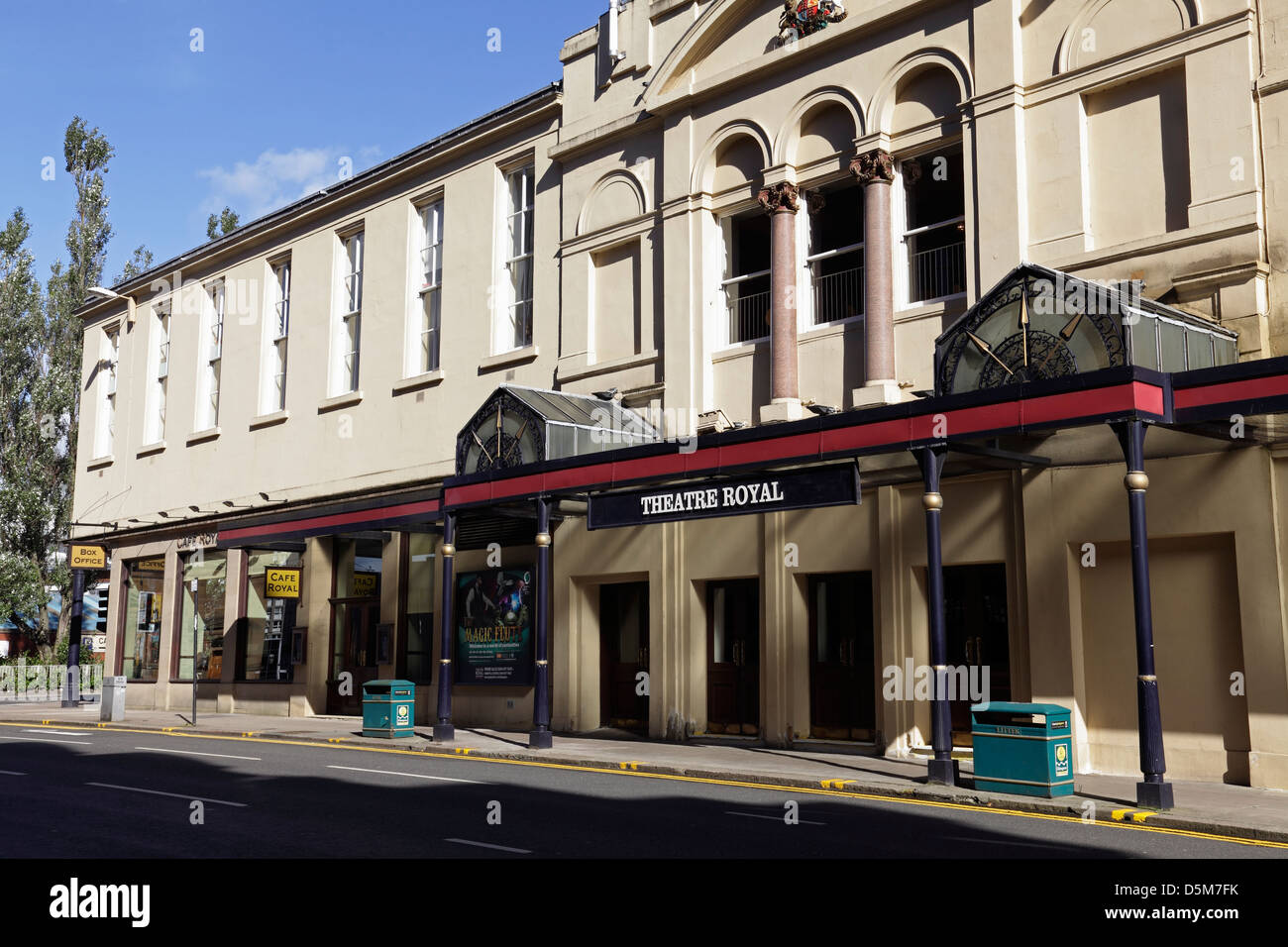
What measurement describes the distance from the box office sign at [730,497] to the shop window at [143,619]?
18.9 m

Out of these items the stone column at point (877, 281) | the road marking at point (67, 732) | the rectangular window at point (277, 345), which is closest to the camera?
the stone column at point (877, 281)

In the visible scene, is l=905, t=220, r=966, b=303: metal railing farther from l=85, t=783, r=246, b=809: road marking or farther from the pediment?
l=85, t=783, r=246, b=809: road marking

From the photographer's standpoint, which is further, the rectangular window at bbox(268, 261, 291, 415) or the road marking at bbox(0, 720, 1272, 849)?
the rectangular window at bbox(268, 261, 291, 415)

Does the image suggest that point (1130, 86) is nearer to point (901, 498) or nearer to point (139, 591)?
point (901, 498)

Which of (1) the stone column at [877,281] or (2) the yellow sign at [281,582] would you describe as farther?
(2) the yellow sign at [281,582]

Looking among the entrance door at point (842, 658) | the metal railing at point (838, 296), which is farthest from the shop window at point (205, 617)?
the metal railing at point (838, 296)

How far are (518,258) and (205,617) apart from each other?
12618mm

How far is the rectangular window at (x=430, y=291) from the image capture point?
26.5 metres

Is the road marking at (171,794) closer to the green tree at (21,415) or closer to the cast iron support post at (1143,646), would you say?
the cast iron support post at (1143,646)

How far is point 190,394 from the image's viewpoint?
3309 cm

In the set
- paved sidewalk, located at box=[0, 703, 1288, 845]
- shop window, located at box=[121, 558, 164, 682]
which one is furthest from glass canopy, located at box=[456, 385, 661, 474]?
shop window, located at box=[121, 558, 164, 682]

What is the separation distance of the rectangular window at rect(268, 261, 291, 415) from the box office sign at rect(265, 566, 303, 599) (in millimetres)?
4961

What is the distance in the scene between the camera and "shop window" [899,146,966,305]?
1791 cm
